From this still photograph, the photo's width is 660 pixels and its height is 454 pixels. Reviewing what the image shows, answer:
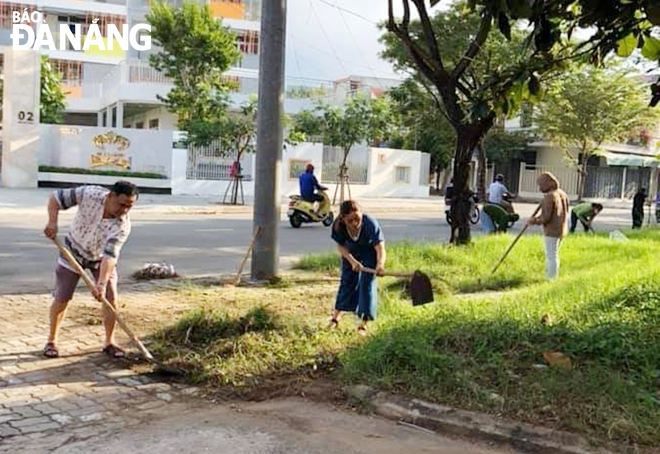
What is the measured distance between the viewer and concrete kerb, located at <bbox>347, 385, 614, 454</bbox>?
13.2 feet

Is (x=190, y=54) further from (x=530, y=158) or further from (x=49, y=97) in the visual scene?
(x=530, y=158)

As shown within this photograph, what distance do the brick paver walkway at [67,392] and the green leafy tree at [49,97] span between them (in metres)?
34.2

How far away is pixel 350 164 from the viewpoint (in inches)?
1273

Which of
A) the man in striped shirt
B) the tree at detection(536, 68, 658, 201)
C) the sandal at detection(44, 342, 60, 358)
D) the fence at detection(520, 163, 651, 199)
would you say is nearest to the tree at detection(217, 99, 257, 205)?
the tree at detection(536, 68, 658, 201)

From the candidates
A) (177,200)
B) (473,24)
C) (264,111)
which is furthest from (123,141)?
(264,111)

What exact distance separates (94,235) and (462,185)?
7.47 metres

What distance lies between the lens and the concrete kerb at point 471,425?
158 inches

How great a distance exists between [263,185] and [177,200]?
16323 millimetres

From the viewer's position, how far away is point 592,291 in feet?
25.2

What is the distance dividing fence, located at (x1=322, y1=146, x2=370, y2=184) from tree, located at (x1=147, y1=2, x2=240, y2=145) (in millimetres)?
5491

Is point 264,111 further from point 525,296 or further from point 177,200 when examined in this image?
point 177,200

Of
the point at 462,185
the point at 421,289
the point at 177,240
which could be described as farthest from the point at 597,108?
the point at 421,289

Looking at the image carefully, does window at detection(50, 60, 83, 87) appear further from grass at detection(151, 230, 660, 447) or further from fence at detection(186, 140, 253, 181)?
grass at detection(151, 230, 660, 447)

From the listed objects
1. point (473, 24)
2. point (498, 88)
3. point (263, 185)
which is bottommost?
point (263, 185)
